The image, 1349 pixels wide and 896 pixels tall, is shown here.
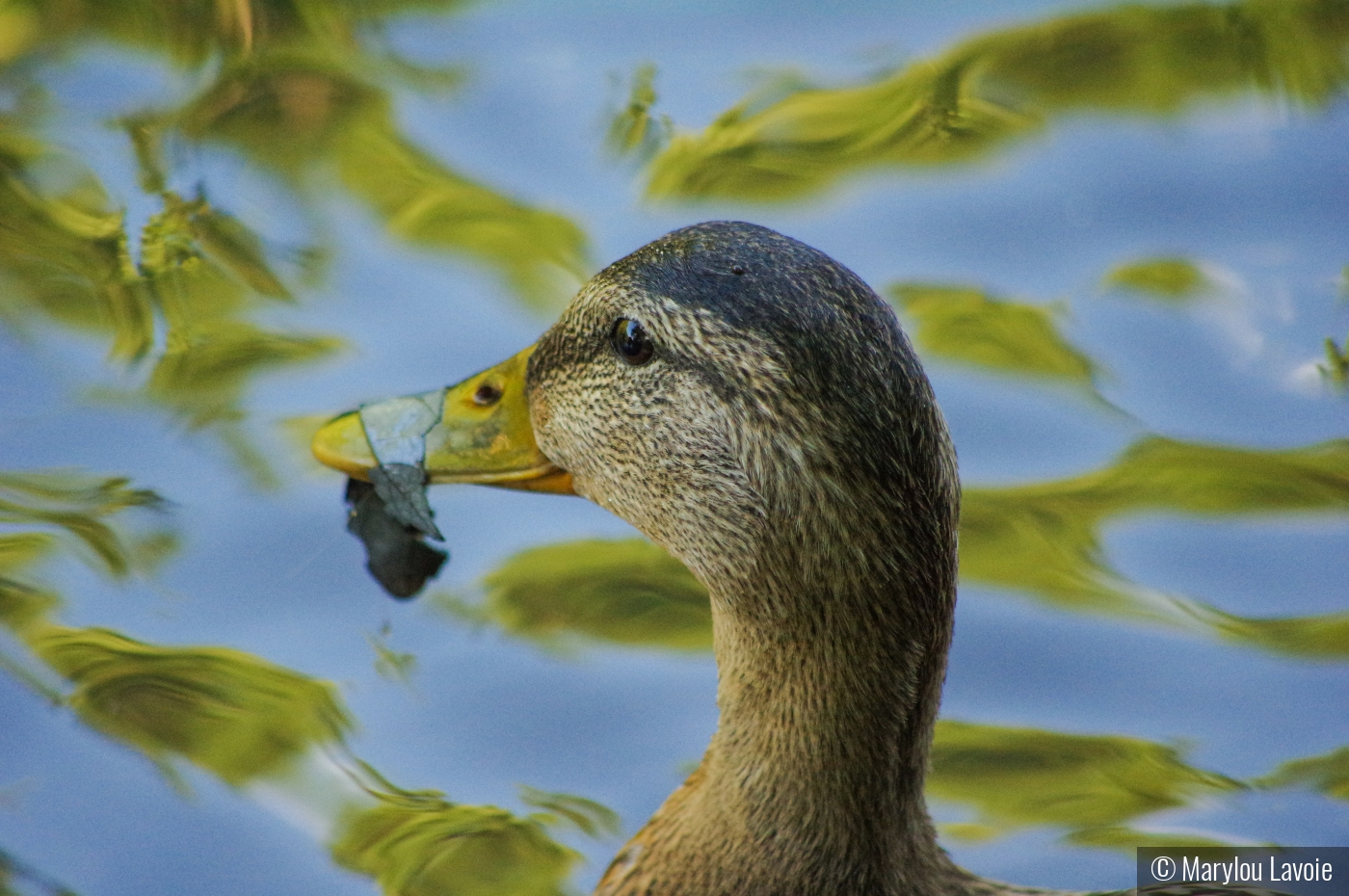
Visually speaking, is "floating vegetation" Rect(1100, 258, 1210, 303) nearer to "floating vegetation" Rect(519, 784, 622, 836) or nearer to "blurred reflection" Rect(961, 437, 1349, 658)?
"blurred reflection" Rect(961, 437, 1349, 658)

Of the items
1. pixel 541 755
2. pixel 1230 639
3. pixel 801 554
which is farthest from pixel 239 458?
pixel 1230 639

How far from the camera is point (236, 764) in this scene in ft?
15.0

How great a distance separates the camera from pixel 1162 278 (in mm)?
6199

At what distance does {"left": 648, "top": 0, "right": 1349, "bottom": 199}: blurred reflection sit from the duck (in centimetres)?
272

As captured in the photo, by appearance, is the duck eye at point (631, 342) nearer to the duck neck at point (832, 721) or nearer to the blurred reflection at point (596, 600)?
the duck neck at point (832, 721)

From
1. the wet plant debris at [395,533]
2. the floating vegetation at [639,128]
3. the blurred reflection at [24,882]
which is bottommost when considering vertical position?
the blurred reflection at [24,882]

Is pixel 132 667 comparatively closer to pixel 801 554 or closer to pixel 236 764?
pixel 236 764

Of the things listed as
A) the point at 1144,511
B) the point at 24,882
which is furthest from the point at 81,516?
the point at 1144,511

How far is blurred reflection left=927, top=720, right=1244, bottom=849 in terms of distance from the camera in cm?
465

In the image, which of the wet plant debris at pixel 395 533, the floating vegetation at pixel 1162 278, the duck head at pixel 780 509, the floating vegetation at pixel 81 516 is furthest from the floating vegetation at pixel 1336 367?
the floating vegetation at pixel 81 516

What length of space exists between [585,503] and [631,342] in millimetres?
1892

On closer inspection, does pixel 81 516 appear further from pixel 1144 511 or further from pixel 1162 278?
pixel 1162 278

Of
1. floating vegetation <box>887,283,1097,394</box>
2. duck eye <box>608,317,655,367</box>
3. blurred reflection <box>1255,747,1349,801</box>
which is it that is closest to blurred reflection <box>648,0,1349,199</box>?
floating vegetation <box>887,283,1097,394</box>

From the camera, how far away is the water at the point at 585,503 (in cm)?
467
